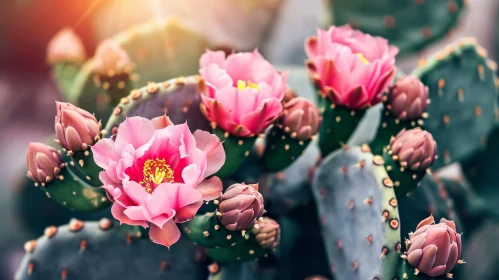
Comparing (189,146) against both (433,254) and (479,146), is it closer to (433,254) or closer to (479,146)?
(433,254)

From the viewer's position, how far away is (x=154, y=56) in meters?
1.18

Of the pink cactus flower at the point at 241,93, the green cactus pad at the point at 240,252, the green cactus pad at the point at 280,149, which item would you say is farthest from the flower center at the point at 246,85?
the green cactus pad at the point at 240,252

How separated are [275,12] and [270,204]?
848 mm

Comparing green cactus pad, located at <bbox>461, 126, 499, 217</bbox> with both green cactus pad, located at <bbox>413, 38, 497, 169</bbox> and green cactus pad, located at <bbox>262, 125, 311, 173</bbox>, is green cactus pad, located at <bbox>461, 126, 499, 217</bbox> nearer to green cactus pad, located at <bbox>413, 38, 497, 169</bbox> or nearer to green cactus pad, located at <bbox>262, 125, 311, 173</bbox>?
green cactus pad, located at <bbox>413, 38, 497, 169</bbox>

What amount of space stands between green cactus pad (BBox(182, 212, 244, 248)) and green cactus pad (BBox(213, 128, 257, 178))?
0.10m

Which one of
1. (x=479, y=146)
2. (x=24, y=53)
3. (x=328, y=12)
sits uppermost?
(x=328, y=12)

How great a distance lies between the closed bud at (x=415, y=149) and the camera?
834 millimetres

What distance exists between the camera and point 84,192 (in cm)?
84

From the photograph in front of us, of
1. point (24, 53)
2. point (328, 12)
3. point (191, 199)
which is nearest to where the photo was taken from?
point (191, 199)

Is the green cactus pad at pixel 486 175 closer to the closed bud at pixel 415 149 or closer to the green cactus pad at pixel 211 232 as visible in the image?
the closed bud at pixel 415 149

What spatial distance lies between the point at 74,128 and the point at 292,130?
12.7 inches

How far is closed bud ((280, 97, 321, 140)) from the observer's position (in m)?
0.86

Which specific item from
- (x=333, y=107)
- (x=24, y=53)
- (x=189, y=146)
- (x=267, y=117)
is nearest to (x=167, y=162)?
(x=189, y=146)

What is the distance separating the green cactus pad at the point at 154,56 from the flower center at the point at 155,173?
1.53 feet
